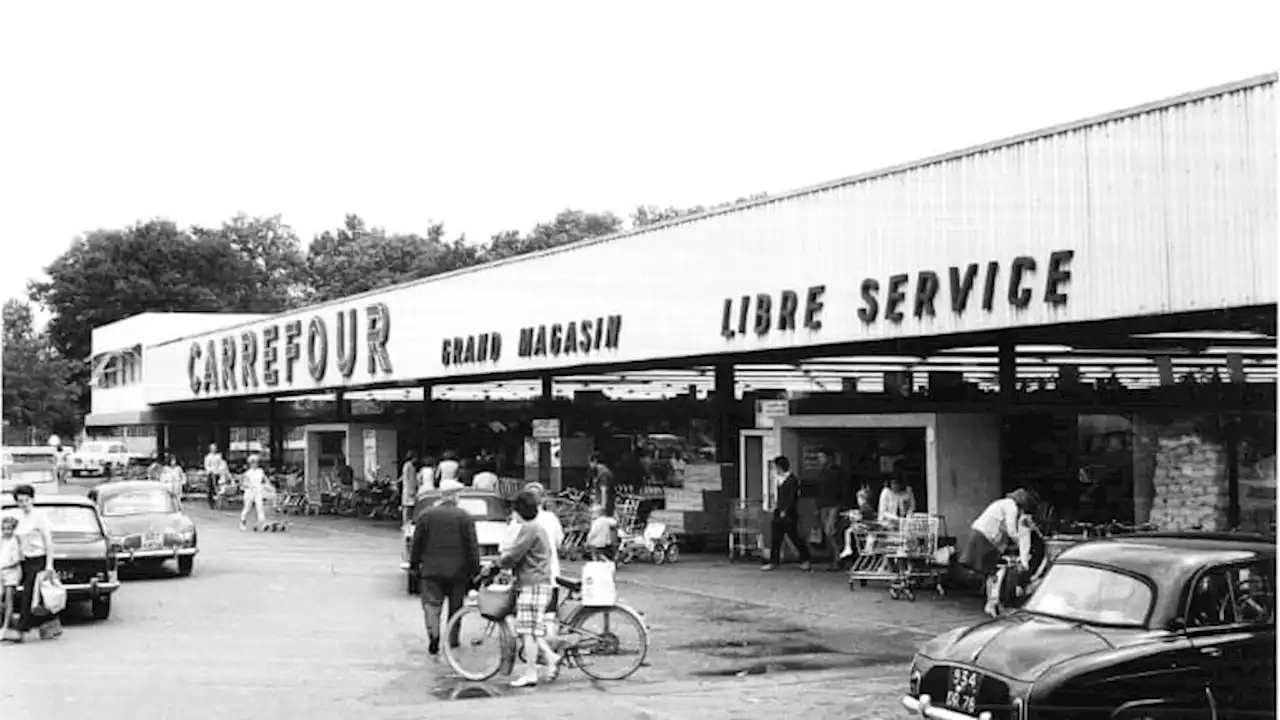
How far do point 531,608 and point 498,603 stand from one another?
29cm

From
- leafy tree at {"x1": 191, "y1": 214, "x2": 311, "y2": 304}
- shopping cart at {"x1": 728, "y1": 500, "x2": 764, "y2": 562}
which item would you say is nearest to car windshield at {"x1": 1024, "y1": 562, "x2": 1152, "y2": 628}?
shopping cart at {"x1": 728, "y1": 500, "x2": 764, "y2": 562}

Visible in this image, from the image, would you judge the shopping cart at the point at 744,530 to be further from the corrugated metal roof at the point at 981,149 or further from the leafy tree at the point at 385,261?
the leafy tree at the point at 385,261

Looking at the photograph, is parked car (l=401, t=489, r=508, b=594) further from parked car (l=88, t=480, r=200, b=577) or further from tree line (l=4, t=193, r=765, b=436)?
tree line (l=4, t=193, r=765, b=436)

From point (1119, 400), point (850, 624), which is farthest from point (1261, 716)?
point (1119, 400)

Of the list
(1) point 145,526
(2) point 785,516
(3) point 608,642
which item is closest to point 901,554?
(2) point 785,516

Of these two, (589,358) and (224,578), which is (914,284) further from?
(224,578)

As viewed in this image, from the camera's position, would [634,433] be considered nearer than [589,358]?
No

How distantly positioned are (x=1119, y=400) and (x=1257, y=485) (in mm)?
2390

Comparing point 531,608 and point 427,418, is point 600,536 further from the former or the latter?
point 427,418

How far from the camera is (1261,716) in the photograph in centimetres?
896

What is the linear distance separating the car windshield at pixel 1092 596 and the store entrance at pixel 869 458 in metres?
10.9

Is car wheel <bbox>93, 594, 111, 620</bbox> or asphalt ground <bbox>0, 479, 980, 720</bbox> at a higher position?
car wheel <bbox>93, 594, 111, 620</bbox>

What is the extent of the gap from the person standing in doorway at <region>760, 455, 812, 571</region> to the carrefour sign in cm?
1485

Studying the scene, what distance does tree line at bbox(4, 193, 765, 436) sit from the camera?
86.2m
